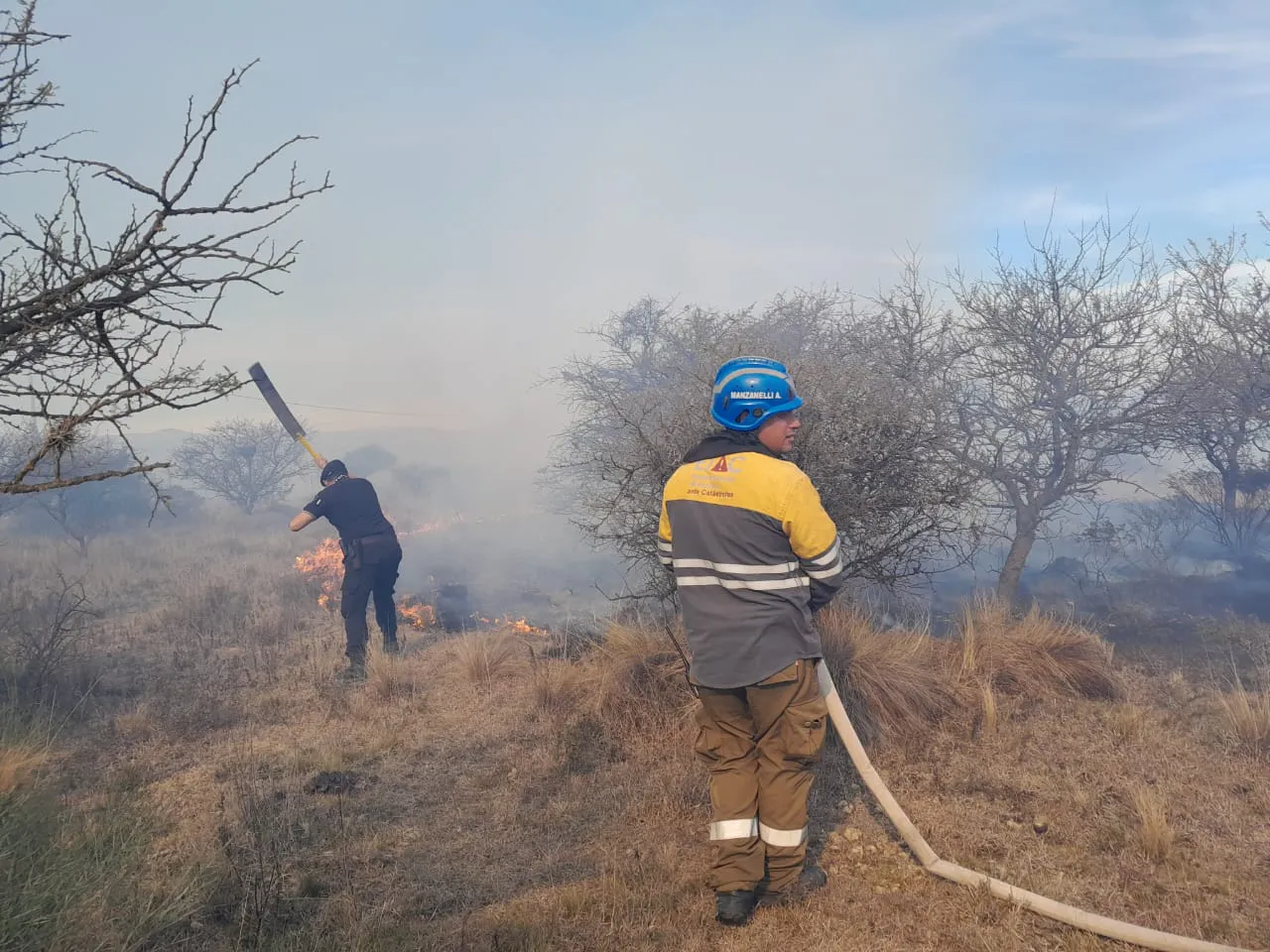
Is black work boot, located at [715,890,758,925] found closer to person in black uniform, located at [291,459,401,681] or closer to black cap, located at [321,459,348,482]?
person in black uniform, located at [291,459,401,681]

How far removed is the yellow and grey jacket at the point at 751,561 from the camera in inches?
132

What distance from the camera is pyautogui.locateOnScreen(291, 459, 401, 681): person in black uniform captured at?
8.27 metres

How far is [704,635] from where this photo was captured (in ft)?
11.4

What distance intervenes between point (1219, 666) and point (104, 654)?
11921mm

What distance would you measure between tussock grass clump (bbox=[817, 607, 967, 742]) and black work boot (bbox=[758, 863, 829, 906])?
1692mm

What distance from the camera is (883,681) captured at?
17.7 feet

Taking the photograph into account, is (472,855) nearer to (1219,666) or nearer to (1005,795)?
(1005,795)

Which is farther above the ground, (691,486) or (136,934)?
(691,486)

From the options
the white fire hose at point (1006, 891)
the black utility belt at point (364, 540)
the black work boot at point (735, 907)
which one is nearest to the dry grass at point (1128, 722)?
the white fire hose at point (1006, 891)

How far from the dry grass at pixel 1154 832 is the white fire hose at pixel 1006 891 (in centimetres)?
76

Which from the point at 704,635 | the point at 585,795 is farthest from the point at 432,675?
the point at 704,635

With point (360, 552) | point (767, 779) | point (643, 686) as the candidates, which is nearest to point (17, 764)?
point (643, 686)

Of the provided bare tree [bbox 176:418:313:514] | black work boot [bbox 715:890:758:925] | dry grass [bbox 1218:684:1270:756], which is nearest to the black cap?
black work boot [bbox 715:890:758:925]

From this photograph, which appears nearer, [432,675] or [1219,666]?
[432,675]
